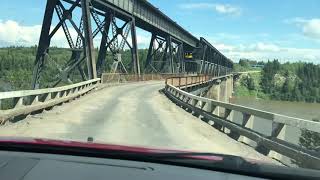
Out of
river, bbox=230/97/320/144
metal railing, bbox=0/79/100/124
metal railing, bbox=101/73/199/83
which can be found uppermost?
metal railing, bbox=0/79/100/124

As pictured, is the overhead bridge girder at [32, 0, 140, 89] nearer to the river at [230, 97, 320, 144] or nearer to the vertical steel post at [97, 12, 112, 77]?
the vertical steel post at [97, 12, 112, 77]

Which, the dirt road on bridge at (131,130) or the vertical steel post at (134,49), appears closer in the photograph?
the dirt road on bridge at (131,130)

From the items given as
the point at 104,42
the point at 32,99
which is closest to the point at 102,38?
the point at 104,42

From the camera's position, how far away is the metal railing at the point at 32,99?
56.2ft

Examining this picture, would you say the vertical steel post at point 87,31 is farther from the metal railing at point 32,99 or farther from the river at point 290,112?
the river at point 290,112

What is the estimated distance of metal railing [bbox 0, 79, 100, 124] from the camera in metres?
17.1

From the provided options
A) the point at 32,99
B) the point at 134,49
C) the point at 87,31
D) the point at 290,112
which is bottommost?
the point at 290,112

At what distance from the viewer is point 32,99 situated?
824 inches

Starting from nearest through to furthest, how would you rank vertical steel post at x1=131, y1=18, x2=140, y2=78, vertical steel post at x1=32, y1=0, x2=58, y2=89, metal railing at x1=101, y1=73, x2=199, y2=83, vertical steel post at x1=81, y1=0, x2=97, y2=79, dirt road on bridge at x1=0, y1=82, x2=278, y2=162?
dirt road on bridge at x1=0, y1=82, x2=278, y2=162 → vertical steel post at x1=32, y1=0, x2=58, y2=89 → vertical steel post at x1=81, y1=0, x2=97, y2=79 → metal railing at x1=101, y1=73, x2=199, y2=83 → vertical steel post at x1=131, y1=18, x2=140, y2=78

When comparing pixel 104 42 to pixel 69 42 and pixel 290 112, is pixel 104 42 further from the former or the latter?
pixel 290 112

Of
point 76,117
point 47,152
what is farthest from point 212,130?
point 47,152

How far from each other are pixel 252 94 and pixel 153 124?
525 feet

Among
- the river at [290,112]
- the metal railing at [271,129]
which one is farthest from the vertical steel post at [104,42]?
the metal railing at [271,129]

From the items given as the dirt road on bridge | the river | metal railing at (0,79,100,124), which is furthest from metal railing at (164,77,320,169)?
metal railing at (0,79,100,124)
